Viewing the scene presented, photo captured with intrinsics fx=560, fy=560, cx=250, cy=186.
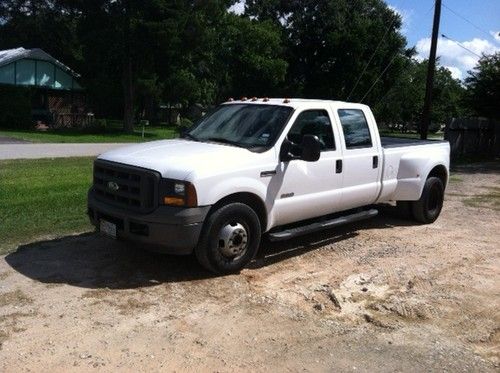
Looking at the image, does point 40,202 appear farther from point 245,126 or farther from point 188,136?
point 245,126

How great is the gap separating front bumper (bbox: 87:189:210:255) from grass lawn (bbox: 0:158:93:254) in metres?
1.91

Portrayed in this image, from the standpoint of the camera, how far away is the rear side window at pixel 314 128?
6.63m

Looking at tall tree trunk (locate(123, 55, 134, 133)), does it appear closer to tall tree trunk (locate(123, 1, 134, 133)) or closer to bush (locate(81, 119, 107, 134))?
tall tree trunk (locate(123, 1, 134, 133))

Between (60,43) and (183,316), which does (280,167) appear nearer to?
(183,316)

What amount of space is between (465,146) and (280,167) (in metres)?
20.7

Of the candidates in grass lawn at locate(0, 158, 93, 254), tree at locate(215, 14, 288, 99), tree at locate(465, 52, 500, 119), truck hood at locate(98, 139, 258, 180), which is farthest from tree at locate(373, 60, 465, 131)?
truck hood at locate(98, 139, 258, 180)

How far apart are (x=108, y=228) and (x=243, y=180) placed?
1.51 metres

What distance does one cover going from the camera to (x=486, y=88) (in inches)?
997

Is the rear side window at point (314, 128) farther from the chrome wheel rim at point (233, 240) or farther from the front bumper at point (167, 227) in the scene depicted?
the front bumper at point (167, 227)

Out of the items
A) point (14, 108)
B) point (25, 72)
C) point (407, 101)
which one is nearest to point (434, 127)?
point (407, 101)

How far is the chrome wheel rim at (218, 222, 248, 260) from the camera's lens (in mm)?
5781

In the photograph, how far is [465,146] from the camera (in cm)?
2472

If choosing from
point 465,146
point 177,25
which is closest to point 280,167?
point 465,146

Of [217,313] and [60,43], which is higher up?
[60,43]
